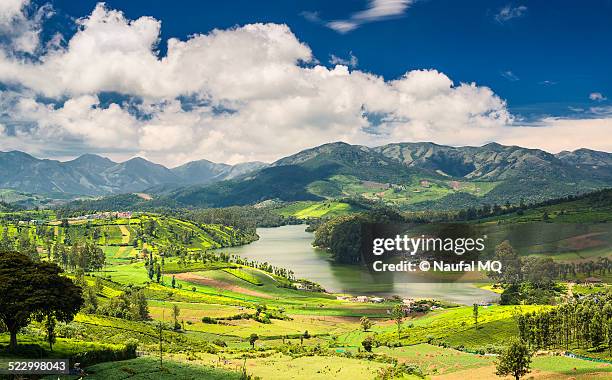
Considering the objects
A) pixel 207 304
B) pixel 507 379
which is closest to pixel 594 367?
pixel 507 379

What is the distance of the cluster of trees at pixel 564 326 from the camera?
232 ft

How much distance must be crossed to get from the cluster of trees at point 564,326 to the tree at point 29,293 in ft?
215

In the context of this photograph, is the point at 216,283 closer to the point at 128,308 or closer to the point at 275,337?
the point at 128,308

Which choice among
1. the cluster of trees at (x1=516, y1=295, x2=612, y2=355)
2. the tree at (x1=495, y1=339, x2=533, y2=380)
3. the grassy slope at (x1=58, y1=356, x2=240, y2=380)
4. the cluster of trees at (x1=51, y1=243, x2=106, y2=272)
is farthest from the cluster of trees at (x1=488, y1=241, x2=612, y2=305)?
the cluster of trees at (x1=51, y1=243, x2=106, y2=272)

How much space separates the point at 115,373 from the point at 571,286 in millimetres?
168067

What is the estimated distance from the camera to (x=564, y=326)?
251ft

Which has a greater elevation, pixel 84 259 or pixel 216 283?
pixel 84 259

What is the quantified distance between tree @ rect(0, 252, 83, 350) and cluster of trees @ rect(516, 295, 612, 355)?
215ft

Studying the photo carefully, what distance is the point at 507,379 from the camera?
173 ft

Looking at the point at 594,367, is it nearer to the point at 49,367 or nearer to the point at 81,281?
the point at 49,367

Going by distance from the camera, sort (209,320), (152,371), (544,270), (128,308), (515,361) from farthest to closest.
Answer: (544,270) < (209,320) < (128,308) < (515,361) < (152,371)

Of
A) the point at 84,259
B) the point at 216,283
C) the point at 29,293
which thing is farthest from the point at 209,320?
the point at 84,259

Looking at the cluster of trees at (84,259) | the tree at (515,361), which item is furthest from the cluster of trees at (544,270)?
the cluster of trees at (84,259)

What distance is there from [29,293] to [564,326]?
77.2 m
